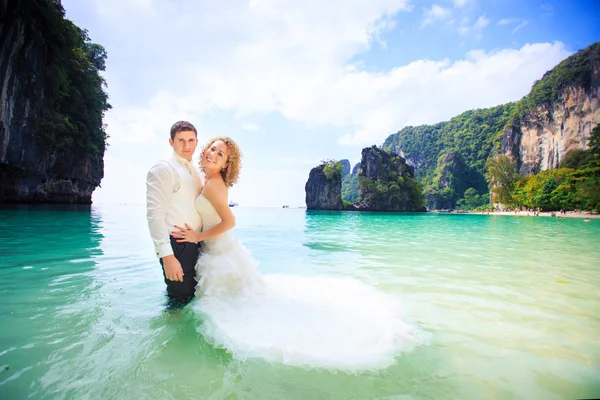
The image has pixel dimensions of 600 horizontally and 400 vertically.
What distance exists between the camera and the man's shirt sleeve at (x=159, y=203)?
2.38 meters

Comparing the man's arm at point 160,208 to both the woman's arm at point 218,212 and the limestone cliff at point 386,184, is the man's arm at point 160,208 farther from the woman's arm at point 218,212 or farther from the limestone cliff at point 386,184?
the limestone cliff at point 386,184

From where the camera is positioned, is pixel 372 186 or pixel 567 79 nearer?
pixel 567 79

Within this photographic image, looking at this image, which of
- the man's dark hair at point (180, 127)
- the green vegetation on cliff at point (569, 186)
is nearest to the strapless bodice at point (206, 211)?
the man's dark hair at point (180, 127)

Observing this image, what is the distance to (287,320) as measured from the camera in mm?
2604

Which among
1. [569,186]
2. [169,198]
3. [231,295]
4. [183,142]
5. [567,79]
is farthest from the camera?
[567,79]

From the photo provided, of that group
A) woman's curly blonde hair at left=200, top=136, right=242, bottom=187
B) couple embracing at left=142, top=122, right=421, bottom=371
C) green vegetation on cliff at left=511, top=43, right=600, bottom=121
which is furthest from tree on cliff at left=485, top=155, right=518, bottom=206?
woman's curly blonde hair at left=200, top=136, right=242, bottom=187

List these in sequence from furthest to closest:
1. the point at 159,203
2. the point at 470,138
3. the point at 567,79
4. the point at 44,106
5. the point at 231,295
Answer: the point at 470,138, the point at 567,79, the point at 44,106, the point at 231,295, the point at 159,203

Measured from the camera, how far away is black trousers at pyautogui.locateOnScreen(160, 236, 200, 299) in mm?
2709

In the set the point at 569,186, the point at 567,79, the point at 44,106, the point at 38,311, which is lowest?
the point at 38,311

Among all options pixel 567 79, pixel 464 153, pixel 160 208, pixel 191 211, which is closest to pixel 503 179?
pixel 567 79

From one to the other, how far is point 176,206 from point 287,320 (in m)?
1.47

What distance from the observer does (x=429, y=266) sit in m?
6.02

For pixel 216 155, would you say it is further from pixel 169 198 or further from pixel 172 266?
pixel 172 266

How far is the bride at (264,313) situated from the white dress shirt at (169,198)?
0.35ft
